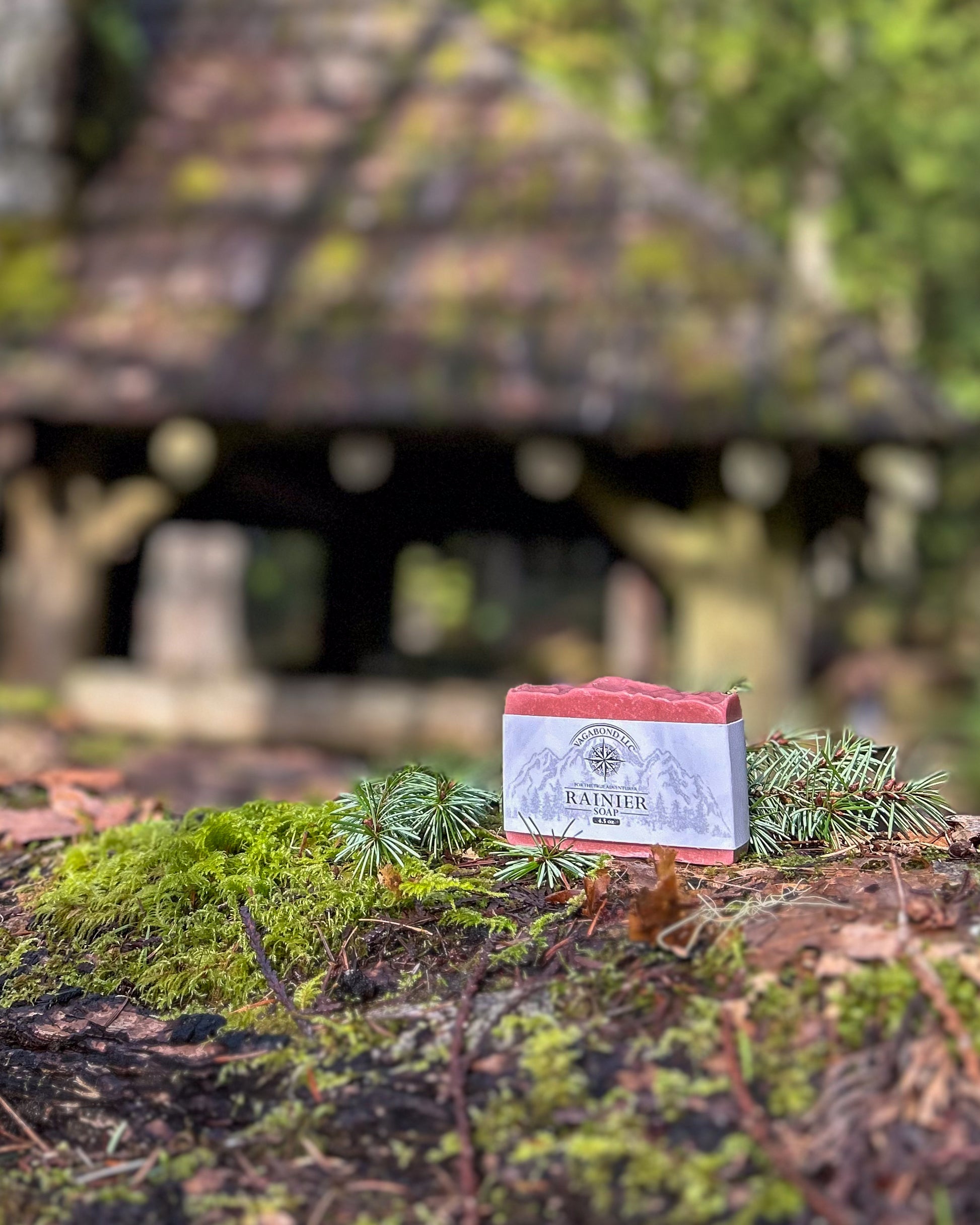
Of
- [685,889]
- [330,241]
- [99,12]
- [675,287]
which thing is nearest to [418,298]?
[330,241]

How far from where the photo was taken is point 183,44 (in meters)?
7.65

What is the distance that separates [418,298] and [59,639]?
8.45 feet

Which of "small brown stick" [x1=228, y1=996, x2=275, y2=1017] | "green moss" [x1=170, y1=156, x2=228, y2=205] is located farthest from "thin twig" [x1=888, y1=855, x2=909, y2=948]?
"green moss" [x1=170, y1=156, x2=228, y2=205]

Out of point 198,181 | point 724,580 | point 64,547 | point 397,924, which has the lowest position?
point 397,924

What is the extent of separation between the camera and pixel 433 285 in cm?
565

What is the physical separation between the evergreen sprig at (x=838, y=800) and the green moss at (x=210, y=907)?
43cm

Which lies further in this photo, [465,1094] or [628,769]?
[628,769]

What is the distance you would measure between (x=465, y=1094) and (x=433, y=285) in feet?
15.9

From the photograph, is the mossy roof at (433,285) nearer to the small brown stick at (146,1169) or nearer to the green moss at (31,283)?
the green moss at (31,283)

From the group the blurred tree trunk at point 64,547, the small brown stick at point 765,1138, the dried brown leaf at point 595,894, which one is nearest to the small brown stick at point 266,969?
the dried brown leaf at point 595,894

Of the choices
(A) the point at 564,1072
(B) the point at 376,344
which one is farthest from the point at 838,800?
(B) the point at 376,344

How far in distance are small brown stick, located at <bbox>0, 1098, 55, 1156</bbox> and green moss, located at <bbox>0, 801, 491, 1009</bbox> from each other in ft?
0.62

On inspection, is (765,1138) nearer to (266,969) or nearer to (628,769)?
(628,769)

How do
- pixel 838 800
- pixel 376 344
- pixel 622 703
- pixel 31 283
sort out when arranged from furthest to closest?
pixel 31 283 < pixel 376 344 < pixel 838 800 < pixel 622 703
